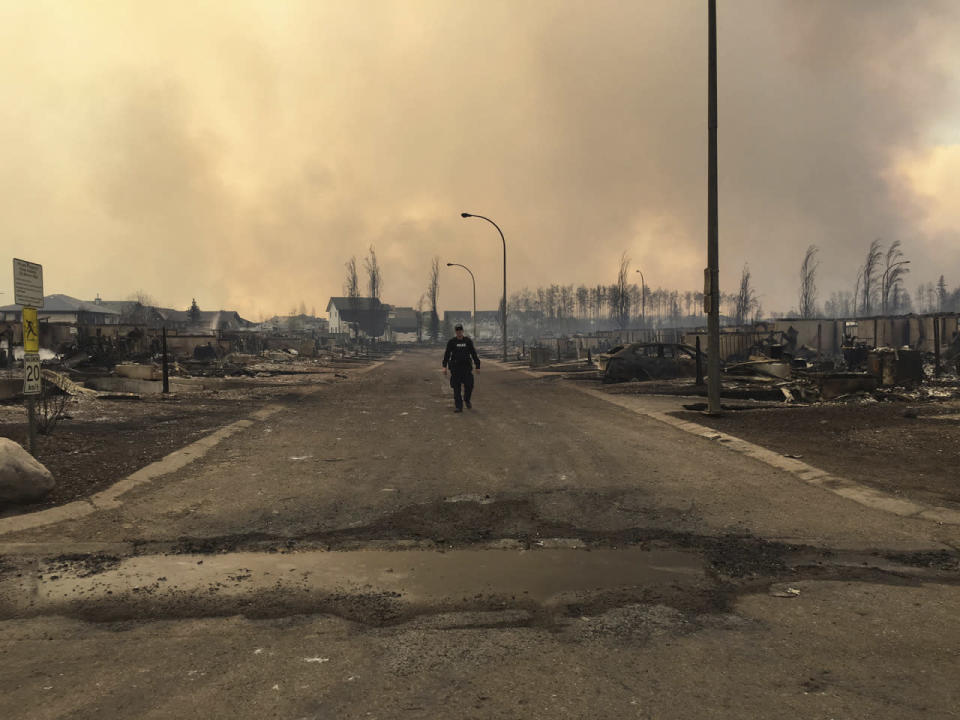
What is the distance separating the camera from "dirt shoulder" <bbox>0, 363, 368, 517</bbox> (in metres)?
6.60

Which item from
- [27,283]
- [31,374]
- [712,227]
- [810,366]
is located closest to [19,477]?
[31,374]

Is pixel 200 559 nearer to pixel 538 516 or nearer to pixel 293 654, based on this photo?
pixel 293 654

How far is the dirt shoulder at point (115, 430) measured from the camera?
660cm

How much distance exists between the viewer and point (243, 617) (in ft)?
11.0

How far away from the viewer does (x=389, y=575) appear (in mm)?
3965

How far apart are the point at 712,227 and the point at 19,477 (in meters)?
11.2

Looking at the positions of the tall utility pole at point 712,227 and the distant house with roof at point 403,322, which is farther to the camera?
the distant house with roof at point 403,322

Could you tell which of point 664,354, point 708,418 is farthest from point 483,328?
point 708,418

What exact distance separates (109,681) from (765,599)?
11.4ft

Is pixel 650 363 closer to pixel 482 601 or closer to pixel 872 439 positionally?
pixel 872 439

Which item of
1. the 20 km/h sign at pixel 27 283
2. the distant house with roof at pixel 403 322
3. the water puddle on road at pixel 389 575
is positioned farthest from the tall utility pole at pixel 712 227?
the distant house with roof at pixel 403 322

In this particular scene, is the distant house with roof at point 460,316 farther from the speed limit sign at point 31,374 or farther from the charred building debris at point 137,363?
the speed limit sign at point 31,374

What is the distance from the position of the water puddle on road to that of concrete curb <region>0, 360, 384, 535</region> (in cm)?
148

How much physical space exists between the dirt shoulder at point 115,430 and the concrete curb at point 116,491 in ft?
0.49
